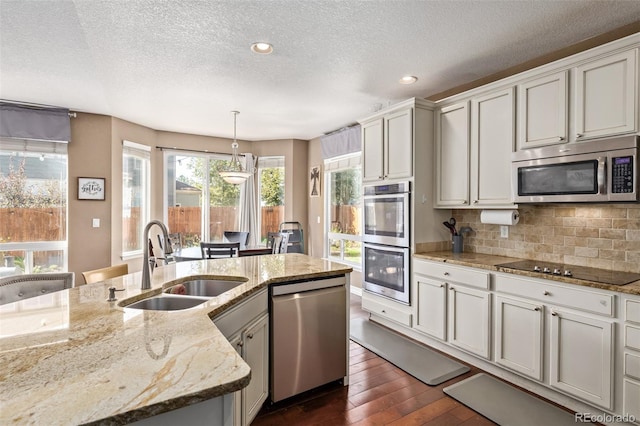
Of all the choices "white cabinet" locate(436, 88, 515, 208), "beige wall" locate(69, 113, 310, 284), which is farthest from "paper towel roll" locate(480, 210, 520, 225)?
"beige wall" locate(69, 113, 310, 284)

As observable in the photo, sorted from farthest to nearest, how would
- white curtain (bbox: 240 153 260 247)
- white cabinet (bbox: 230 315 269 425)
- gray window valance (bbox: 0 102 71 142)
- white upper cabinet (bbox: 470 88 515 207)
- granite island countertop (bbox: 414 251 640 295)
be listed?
white curtain (bbox: 240 153 260 247)
gray window valance (bbox: 0 102 71 142)
white upper cabinet (bbox: 470 88 515 207)
granite island countertop (bbox: 414 251 640 295)
white cabinet (bbox: 230 315 269 425)

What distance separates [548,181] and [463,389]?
5.48 feet

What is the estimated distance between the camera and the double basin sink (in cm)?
176

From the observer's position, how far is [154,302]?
1777 mm

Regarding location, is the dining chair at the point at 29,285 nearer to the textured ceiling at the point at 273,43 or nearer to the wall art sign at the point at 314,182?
the textured ceiling at the point at 273,43

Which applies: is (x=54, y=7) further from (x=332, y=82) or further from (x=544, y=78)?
(x=544, y=78)

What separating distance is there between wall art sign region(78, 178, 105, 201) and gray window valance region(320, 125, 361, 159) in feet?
10.7

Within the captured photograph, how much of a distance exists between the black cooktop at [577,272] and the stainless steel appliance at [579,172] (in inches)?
19.6

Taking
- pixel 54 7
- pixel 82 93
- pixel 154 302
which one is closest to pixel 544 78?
pixel 154 302

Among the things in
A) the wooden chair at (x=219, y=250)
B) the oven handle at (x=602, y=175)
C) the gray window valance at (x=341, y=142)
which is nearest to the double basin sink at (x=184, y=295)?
the wooden chair at (x=219, y=250)

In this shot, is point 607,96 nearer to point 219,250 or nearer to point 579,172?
point 579,172

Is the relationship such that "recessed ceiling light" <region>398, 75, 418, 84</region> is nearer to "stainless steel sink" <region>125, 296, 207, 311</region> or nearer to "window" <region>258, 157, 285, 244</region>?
"stainless steel sink" <region>125, 296, 207, 311</region>

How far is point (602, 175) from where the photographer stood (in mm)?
2188

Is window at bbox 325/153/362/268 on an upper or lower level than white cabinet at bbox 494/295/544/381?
upper
